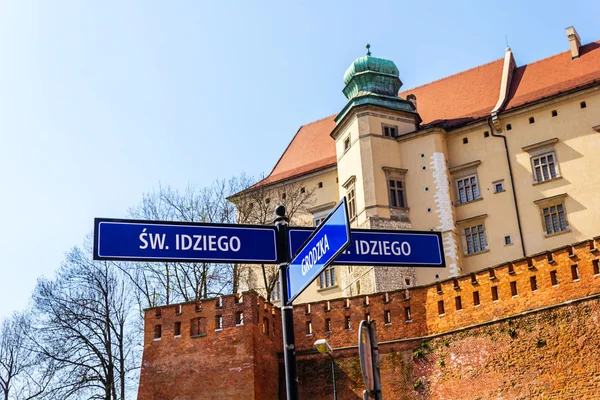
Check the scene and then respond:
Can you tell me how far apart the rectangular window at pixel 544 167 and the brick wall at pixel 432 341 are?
11816 mm

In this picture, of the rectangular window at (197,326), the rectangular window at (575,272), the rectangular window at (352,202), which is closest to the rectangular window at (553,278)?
the rectangular window at (575,272)

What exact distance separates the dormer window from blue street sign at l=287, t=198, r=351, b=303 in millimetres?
31622

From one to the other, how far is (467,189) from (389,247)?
3042 centimetres

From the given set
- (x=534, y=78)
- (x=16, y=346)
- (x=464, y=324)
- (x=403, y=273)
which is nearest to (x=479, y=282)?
(x=464, y=324)

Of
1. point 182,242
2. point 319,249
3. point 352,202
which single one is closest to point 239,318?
point 352,202

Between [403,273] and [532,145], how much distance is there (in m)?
7.63

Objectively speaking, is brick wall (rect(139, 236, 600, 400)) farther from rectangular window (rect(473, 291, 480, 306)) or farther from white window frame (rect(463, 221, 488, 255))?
white window frame (rect(463, 221, 488, 255))

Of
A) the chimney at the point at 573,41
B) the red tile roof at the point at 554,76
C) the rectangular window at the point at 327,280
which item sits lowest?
the rectangular window at the point at 327,280

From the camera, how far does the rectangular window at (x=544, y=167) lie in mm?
35406

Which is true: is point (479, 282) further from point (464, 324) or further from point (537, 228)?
point (537, 228)

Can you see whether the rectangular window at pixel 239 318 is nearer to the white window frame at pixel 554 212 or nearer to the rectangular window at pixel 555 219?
the white window frame at pixel 554 212

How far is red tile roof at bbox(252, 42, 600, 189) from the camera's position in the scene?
121 ft

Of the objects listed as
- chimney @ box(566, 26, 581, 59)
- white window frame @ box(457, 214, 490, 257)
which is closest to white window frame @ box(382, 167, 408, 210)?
white window frame @ box(457, 214, 490, 257)

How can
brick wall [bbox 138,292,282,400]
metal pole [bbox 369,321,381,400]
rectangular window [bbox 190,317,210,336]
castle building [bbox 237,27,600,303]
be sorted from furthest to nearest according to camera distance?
castle building [bbox 237,27,600,303], rectangular window [bbox 190,317,210,336], brick wall [bbox 138,292,282,400], metal pole [bbox 369,321,381,400]
